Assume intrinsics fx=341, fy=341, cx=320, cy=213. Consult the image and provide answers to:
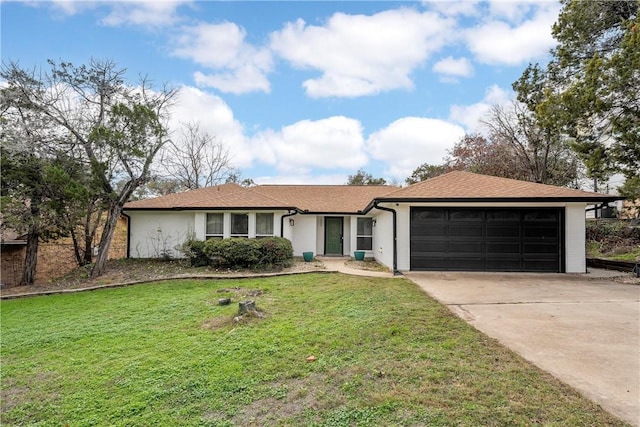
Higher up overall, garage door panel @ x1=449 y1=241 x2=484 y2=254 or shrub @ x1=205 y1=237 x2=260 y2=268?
garage door panel @ x1=449 y1=241 x2=484 y2=254

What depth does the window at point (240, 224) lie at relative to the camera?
1473 cm

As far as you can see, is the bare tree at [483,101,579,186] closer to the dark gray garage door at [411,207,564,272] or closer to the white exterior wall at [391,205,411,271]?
the dark gray garage door at [411,207,564,272]

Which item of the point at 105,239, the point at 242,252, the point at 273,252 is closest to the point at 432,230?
the point at 273,252

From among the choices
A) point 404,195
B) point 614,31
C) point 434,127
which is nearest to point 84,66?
point 404,195

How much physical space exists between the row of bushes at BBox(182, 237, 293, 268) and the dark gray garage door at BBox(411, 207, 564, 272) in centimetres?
488

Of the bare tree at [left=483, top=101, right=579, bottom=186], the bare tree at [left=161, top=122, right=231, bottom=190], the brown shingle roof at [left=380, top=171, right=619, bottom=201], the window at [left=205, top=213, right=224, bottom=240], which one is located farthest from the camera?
the bare tree at [left=161, top=122, right=231, bottom=190]

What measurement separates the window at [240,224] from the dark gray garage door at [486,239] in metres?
7.05

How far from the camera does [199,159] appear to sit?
95.1ft

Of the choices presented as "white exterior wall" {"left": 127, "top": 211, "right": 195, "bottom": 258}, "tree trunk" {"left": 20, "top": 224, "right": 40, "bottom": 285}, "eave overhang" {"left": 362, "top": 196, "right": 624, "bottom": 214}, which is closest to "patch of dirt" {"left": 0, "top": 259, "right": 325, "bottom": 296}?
"tree trunk" {"left": 20, "top": 224, "right": 40, "bottom": 285}

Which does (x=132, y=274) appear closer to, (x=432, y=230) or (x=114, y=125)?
(x=114, y=125)

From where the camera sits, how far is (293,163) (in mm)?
27453

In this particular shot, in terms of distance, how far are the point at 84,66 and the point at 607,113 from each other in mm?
17156

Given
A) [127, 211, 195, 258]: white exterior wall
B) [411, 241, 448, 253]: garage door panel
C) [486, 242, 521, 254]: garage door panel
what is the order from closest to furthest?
[486, 242, 521, 254]: garage door panel < [411, 241, 448, 253]: garage door panel < [127, 211, 195, 258]: white exterior wall

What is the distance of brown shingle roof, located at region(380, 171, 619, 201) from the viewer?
10797 millimetres
